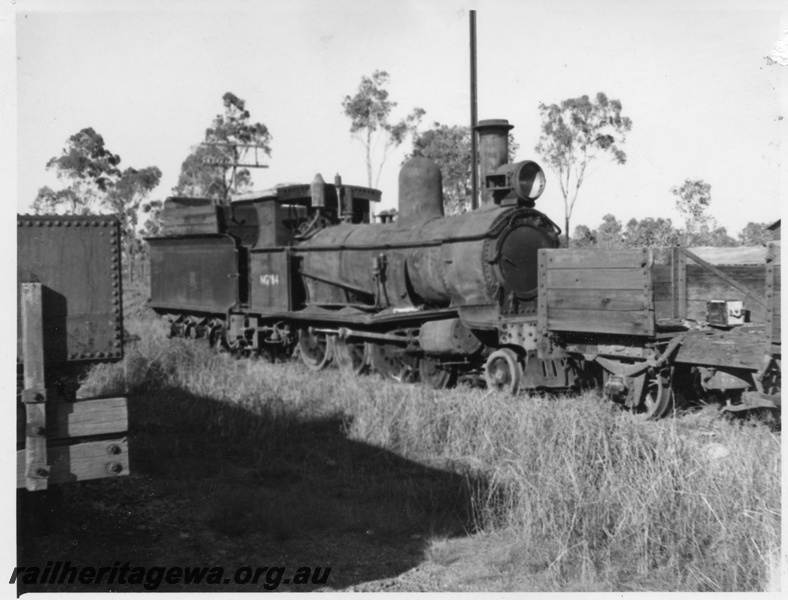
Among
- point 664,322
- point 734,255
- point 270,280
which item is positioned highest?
point 734,255

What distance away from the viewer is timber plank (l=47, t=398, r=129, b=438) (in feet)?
12.0

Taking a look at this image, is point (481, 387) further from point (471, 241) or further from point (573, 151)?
point (573, 151)

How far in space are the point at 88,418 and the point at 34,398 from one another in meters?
0.26

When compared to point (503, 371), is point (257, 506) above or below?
below

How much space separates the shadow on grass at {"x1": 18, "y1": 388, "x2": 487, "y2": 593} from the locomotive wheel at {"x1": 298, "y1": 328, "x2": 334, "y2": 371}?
4339mm

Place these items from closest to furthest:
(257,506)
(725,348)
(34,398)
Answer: (34,398) → (257,506) → (725,348)

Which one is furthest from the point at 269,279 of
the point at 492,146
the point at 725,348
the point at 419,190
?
the point at 725,348

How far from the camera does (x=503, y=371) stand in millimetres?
9125

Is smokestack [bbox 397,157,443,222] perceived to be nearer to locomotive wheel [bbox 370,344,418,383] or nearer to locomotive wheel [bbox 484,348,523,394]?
locomotive wheel [bbox 370,344,418,383]

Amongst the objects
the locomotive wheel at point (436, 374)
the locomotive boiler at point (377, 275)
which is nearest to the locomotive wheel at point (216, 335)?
the locomotive boiler at point (377, 275)

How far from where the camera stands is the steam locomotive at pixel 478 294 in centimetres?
722

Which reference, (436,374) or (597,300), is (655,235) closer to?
(436,374)

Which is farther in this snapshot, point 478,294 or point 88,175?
point 88,175

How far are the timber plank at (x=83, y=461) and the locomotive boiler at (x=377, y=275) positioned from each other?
5.53 m
